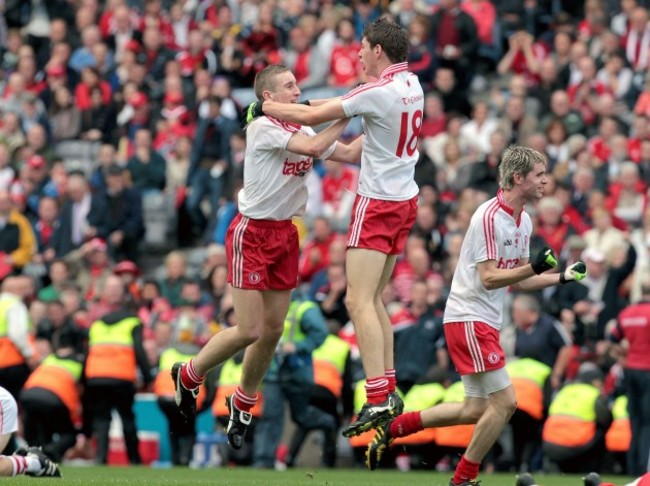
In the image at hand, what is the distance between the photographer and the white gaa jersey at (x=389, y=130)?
12164mm

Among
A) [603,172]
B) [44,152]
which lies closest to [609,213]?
[603,172]

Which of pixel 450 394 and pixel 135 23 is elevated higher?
pixel 135 23

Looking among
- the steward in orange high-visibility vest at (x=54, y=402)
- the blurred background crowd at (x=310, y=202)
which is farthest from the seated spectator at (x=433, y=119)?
the steward in orange high-visibility vest at (x=54, y=402)

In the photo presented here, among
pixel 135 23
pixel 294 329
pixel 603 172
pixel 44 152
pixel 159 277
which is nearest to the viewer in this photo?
pixel 294 329

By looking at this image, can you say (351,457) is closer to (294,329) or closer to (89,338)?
(294,329)

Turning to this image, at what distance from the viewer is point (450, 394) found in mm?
17594

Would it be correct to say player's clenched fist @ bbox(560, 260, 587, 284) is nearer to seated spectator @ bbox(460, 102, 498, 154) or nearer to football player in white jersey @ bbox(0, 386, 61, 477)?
football player in white jersey @ bbox(0, 386, 61, 477)

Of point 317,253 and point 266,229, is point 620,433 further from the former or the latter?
point 266,229

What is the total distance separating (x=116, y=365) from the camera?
60.3ft

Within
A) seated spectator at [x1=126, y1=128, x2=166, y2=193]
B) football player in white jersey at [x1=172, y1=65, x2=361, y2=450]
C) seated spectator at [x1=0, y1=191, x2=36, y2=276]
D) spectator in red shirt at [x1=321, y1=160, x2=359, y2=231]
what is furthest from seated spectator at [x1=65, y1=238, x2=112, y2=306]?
football player in white jersey at [x1=172, y1=65, x2=361, y2=450]

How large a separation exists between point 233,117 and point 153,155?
1355mm

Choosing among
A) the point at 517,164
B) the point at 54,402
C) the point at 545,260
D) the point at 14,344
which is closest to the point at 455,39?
the point at 14,344

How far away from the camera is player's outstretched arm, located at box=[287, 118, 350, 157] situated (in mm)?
12203

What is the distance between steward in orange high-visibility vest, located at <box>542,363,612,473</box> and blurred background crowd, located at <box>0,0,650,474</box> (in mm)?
26
